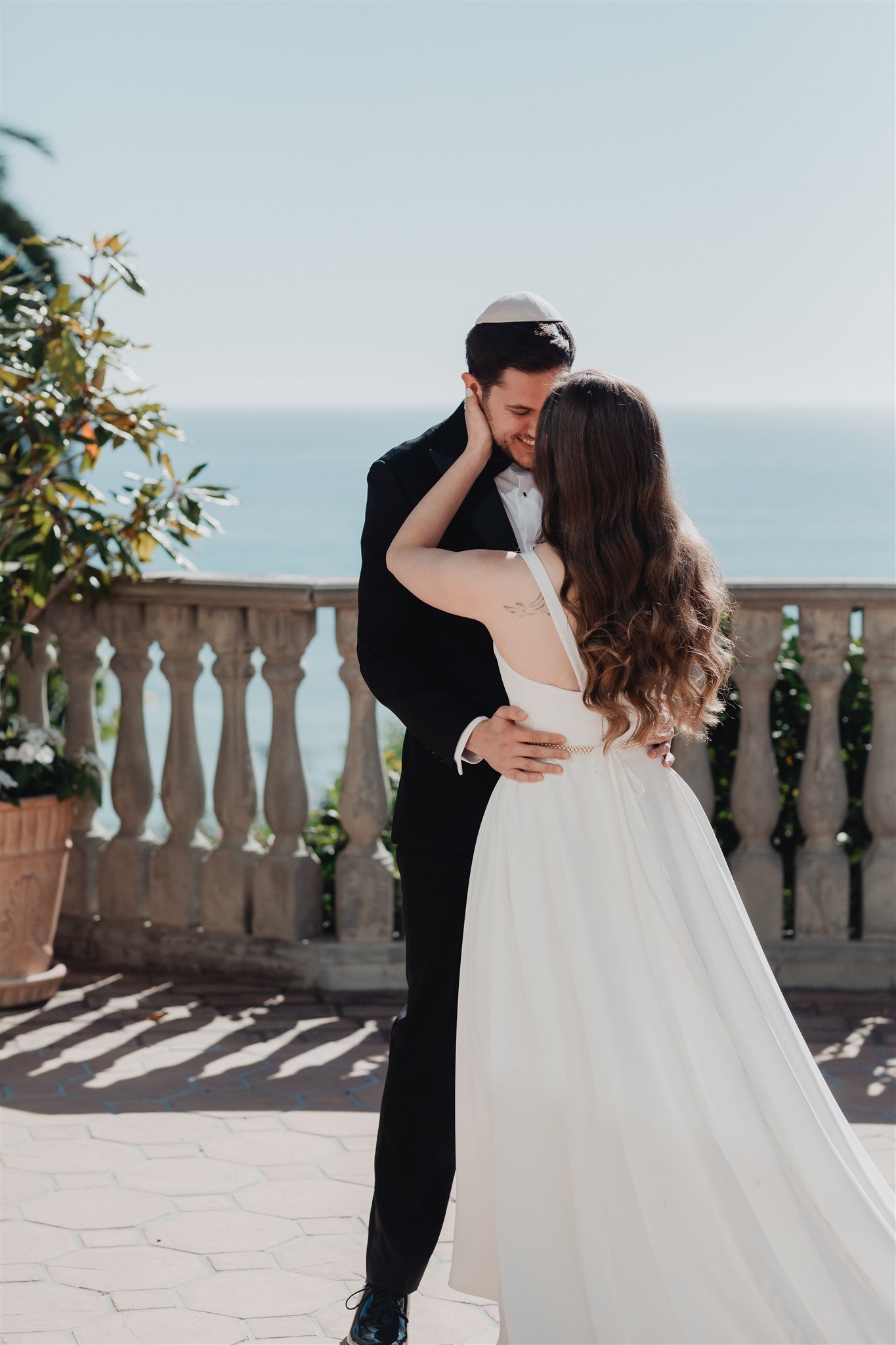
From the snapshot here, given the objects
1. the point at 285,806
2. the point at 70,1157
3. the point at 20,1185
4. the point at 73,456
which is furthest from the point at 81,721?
the point at 20,1185

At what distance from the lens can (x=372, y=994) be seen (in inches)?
195

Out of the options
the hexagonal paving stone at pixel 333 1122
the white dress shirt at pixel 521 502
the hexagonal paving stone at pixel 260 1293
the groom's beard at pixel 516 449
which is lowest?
the hexagonal paving stone at pixel 260 1293

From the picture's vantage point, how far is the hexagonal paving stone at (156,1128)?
373cm

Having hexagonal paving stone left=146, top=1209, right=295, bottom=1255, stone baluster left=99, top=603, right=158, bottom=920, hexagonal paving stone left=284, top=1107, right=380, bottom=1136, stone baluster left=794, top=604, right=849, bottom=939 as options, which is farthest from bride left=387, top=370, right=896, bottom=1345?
stone baluster left=99, top=603, right=158, bottom=920

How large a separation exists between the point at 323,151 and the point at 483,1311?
7927 cm

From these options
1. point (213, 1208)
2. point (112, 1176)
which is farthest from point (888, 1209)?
point (112, 1176)

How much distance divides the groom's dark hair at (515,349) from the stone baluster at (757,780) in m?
2.26

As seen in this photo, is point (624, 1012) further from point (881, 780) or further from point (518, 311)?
point (881, 780)

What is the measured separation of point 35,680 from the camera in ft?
17.4

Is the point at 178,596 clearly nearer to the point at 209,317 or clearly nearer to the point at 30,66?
the point at 30,66

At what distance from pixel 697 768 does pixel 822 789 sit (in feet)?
1.40

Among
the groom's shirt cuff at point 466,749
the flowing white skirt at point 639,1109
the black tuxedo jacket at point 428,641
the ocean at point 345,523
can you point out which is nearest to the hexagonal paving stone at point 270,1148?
the flowing white skirt at point 639,1109

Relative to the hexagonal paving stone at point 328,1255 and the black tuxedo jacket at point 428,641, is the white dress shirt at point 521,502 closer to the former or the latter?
the black tuxedo jacket at point 428,641

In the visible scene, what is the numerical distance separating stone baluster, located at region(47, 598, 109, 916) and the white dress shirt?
2729 mm
